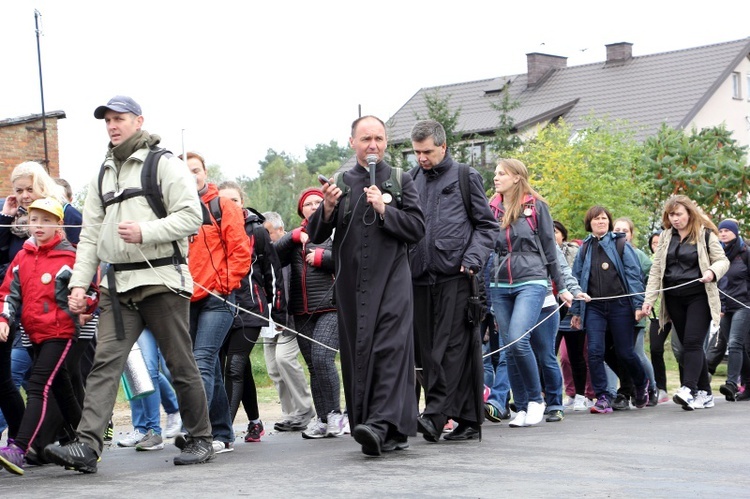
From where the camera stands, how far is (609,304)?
491 inches

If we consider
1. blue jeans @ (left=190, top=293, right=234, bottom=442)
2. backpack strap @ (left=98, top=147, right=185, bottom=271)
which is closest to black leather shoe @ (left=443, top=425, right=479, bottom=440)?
blue jeans @ (left=190, top=293, right=234, bottom=442)

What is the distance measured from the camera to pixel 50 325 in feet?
26.0

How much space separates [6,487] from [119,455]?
2190 millimetres

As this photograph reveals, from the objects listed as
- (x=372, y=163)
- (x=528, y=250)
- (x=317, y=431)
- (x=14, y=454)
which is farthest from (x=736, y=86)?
(x=14, y=454)

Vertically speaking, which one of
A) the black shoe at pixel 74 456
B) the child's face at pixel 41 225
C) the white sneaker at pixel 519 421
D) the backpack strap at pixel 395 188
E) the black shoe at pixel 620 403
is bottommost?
the black shoe at pixel 620 403

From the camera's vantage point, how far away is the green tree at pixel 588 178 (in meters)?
28.5

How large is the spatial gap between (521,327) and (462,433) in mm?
1536

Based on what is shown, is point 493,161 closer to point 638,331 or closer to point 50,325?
point 638,331

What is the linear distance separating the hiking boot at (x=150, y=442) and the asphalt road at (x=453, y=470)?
0.33 ft

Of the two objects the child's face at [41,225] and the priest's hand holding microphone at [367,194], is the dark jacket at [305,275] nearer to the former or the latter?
the priest's hand holding microphone at [367,194]

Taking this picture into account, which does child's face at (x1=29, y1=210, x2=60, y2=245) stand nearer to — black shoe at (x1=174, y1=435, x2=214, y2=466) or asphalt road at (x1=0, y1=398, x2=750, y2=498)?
asphalt road at (x1=0, y1=398, x2=750, y2=498)

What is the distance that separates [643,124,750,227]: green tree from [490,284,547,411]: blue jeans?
19054mm

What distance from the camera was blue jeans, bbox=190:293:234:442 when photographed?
8.73 metres

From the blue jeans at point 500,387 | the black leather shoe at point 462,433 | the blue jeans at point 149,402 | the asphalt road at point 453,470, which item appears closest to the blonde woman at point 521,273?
the blue jeans at point 500,387
